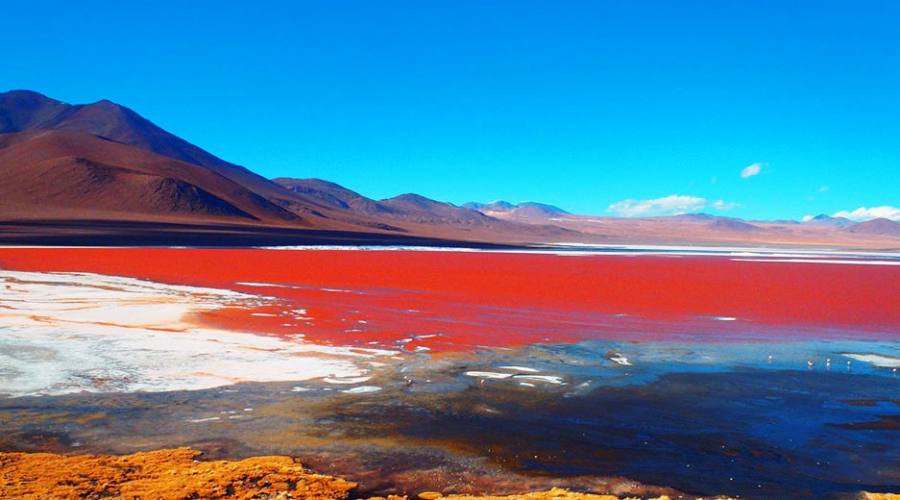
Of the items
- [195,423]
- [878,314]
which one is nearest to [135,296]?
[195,423]

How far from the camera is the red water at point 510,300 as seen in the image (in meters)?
13.0

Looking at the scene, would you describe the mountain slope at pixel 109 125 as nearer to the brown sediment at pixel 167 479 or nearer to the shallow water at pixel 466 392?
the shallow water at pixel 466 392

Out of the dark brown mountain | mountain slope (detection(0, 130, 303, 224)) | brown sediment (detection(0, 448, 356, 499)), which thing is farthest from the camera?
the dark brown mountain

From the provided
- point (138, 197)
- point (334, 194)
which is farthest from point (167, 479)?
point (334, 194)

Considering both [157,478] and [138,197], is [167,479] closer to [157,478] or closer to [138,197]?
[157,478]

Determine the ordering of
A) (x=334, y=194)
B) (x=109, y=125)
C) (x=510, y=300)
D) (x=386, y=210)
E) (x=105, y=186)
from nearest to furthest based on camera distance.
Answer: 1. (x=510, y=300)
2. (x=105, y=186)
3. (x=109, y=125)
4. (x=386, y=210)
5. (x=334, y=194)

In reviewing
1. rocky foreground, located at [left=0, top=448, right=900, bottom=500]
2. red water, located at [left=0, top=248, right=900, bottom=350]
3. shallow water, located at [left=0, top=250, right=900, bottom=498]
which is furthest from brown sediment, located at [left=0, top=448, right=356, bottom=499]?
red water, located at [left=0, top=248, right=900, bottom=350]

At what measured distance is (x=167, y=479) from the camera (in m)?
5.28

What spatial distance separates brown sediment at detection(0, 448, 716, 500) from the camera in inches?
198

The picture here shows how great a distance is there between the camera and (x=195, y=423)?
267 inches

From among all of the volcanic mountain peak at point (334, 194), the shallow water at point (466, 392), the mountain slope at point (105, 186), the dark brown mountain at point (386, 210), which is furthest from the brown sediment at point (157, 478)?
the volcanic mountain peak at point (334, 194)

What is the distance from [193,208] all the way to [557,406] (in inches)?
3549

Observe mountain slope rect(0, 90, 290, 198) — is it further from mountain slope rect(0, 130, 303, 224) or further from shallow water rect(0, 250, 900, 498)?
shallow water rect(0, 250, 900, 498)

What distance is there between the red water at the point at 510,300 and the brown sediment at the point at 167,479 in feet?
18.1
